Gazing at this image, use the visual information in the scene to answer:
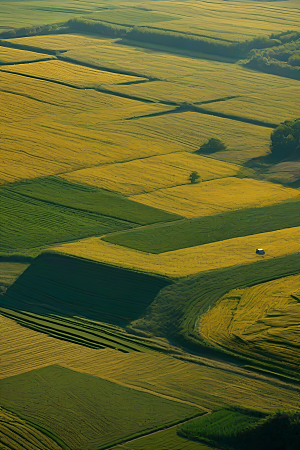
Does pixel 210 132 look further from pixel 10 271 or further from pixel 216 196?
pixel 10 271

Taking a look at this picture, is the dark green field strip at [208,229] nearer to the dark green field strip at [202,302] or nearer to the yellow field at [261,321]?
the dark green field strip at [202,302]

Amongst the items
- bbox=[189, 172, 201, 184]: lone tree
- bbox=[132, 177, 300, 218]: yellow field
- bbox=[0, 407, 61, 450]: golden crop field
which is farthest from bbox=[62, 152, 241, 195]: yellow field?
bbox=[0, 407, 61, 450]: golden crop field

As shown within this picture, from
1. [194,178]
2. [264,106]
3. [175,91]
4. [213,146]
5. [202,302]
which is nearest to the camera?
[202,302]

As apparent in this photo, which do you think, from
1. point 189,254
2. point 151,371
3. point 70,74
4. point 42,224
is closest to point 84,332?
point 151,371

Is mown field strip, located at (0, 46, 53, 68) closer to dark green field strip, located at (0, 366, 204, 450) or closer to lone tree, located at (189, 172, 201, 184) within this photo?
lone tree, located at (189, 172, 201, 184)

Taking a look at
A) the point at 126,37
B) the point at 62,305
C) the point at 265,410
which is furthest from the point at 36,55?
the point at 265,410

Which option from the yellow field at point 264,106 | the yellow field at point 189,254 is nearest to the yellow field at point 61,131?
the yellow field at point 264,106

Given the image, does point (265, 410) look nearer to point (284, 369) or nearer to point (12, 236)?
point (284, 369)
